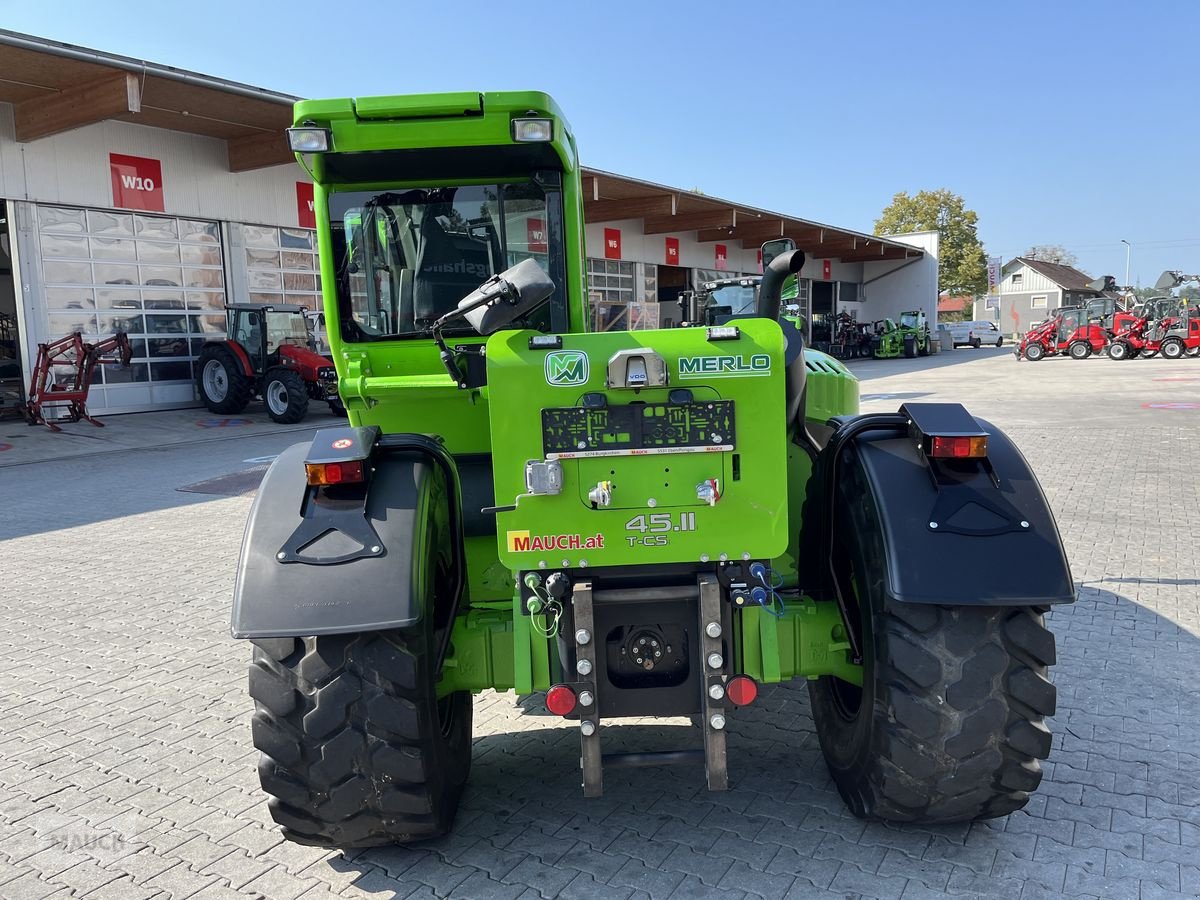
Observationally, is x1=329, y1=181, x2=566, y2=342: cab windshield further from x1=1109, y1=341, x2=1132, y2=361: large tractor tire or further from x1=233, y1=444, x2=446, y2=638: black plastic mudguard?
x1=1109, y1=341, x2=1132, y2=361: large tractor tire

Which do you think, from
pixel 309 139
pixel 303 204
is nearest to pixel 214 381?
pixel 303 204

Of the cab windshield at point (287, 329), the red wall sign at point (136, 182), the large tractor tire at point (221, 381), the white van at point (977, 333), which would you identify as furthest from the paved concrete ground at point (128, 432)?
the white van at point (977, 333)

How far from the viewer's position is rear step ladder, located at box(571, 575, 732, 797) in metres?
2.71

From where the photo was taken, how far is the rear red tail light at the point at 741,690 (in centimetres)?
275

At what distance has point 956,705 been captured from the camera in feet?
8.85

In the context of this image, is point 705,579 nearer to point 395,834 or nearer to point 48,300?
point 395,834

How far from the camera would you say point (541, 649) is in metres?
2.87

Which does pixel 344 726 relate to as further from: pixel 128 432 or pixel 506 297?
pixel 128 432

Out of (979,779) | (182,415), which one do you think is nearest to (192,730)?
(979,779)

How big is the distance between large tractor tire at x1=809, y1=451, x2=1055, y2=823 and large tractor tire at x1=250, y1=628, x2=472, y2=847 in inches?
55.4

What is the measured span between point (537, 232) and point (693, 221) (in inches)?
1171

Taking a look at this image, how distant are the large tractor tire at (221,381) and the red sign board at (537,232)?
16.3 meters

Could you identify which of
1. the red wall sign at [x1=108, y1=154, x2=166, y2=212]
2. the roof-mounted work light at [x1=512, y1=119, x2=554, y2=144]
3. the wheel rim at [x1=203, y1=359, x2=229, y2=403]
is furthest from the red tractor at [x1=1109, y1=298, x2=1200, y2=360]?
the roof-mounted work light at [x1=512, y1=119, x2=554, y2=144]

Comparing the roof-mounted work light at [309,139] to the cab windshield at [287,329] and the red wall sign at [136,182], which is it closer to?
the cab windshield at [287,329]
